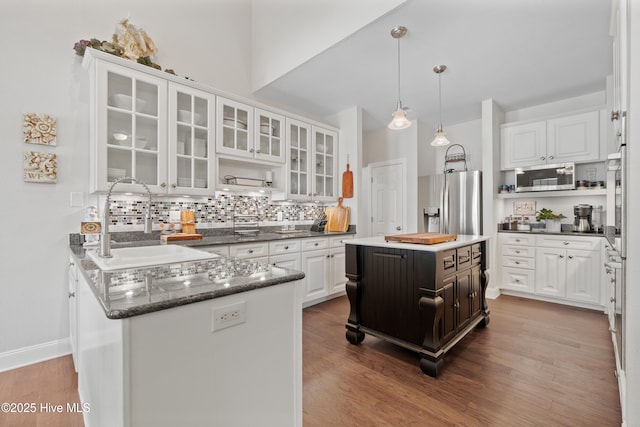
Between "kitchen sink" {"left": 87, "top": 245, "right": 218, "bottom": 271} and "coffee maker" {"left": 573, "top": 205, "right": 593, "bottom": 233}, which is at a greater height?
"coffee maker" {"left": 573, "top": 205, "right": 593, "bottom": 233}

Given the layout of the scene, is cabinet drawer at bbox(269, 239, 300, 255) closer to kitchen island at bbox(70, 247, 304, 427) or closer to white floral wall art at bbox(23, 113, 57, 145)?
kitchen island at bbox(70, 247, 304, 427)

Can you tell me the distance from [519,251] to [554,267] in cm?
40

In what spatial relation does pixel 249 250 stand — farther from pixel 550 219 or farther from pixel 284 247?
pixel 550 219

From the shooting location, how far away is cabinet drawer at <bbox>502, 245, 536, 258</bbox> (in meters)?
3.75

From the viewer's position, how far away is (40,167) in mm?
2293

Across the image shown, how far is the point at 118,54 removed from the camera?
2.53m

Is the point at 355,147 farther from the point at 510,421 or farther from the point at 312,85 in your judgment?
the point at 510,421

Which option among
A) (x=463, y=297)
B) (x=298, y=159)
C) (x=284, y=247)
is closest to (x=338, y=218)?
(x=298, y=159)

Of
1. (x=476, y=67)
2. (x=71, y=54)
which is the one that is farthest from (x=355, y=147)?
(x=71, y=54)

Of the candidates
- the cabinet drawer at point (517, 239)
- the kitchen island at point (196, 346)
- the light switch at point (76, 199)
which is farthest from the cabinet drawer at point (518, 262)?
the light switch at point (76, 199)

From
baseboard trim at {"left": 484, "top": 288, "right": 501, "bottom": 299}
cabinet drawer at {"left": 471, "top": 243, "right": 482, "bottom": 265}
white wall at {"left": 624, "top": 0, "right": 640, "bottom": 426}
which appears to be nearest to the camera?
white wall at {"left": 624, "top": 0, "right": 640, "bottom": 426}

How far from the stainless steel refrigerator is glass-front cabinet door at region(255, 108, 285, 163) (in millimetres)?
2408

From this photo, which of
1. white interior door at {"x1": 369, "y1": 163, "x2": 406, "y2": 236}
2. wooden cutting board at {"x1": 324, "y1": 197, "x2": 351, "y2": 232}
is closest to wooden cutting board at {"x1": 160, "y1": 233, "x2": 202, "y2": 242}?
wooden cutting board at {"x1": 324, "y1": 197, "x2": 351, "y2": 232}

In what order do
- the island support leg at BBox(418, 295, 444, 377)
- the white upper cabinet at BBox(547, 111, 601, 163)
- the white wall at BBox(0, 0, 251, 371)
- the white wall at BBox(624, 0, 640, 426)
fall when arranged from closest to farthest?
the white wall at BBox(624, 0, 640, 426)
the island support leg at BBox(418, 295, 444, 377)
the white wall at BBox(0, 0, 251, 371)
the white upper cabinet at BBox(547, 111, 601, 163)
